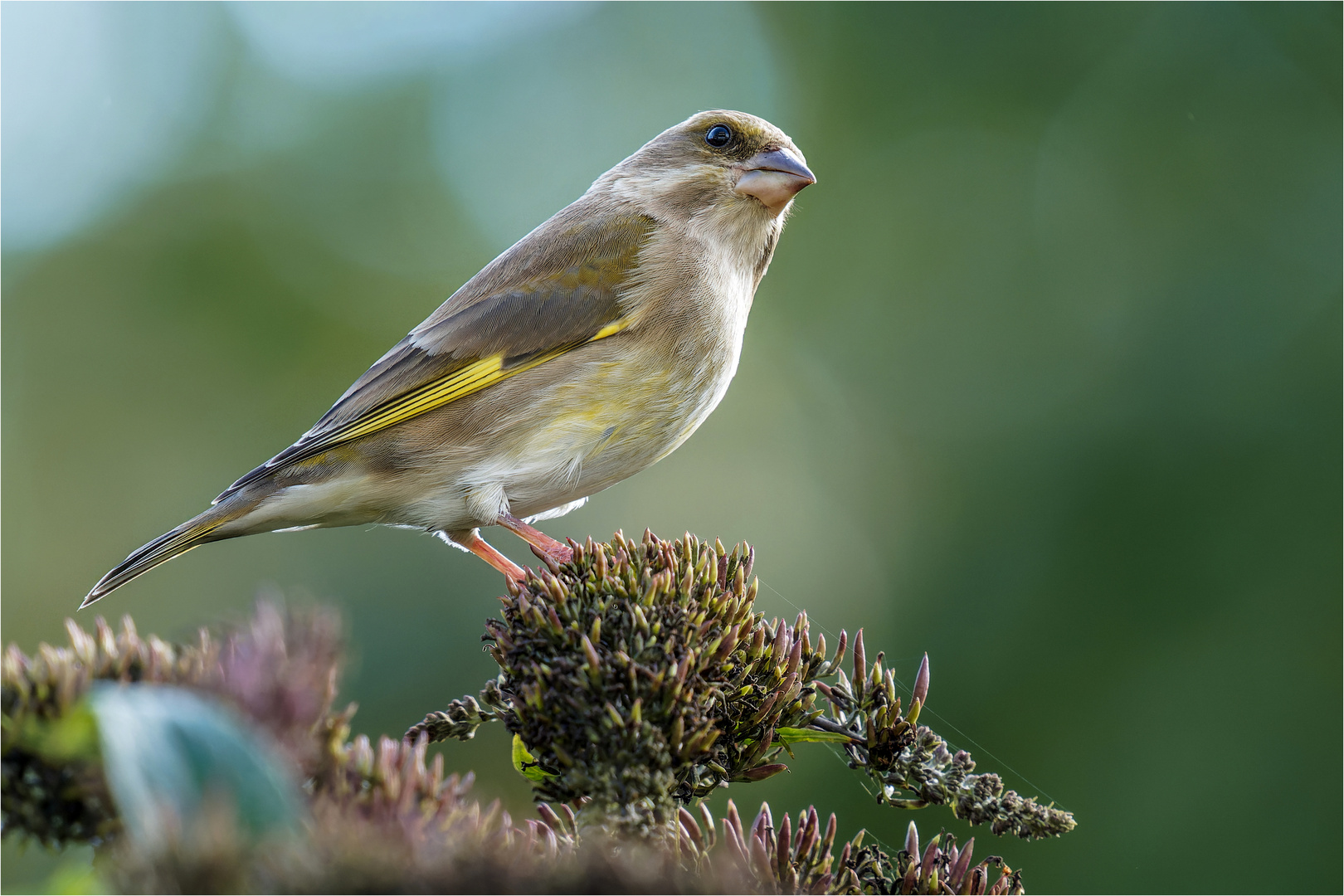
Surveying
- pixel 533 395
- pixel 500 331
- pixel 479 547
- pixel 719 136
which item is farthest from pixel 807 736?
pixel 719 136

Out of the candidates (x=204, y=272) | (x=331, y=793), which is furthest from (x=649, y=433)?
(x=204, y=272)

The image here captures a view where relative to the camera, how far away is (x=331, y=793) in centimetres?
129

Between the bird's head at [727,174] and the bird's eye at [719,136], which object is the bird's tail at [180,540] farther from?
the bird's eye at [719,136]

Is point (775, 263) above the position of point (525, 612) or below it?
above

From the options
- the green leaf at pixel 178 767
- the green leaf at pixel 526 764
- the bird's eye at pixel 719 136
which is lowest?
the green leaf at pixel 526 764

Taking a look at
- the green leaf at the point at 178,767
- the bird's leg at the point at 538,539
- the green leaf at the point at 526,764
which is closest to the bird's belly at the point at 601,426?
the bird's leg at the point at 538,539

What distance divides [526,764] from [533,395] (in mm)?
1696

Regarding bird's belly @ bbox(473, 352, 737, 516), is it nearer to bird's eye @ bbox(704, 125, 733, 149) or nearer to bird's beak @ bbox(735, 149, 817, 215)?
bird's beak @ bbox(735, 149, 817, 215)

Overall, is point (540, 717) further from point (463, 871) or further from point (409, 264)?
point (409, 264)

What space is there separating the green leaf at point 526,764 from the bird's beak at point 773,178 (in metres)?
2.49

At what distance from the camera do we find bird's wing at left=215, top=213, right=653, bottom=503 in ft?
11.3

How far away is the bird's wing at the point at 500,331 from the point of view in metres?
3.46

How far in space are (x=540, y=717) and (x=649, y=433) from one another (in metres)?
1.79

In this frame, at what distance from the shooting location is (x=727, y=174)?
3.86 metres
